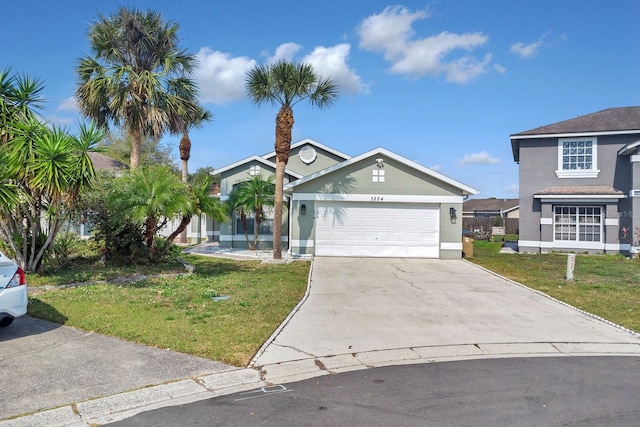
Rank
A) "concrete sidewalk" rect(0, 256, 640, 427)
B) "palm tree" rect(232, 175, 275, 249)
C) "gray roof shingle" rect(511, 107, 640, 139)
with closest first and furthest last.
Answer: "concrete sidewalk" rect(0, 256, 640, 427)
"palm tree" rect(232, 175, 275, 249)
"gray roof shingle" rect(511, 107, 640, 139)

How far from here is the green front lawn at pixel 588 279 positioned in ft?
31.3

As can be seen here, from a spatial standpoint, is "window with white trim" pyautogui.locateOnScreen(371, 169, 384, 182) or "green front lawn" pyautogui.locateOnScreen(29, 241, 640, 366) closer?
"green front lawn" pyautogui.locateOnScreen(29, 241, 640, 366)

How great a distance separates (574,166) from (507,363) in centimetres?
1937

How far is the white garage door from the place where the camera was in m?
18.9

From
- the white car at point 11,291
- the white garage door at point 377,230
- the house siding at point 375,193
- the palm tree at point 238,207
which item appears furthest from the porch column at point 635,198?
the white car at point 11,291

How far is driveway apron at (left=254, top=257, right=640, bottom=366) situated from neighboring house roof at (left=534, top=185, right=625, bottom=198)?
34.6 ft

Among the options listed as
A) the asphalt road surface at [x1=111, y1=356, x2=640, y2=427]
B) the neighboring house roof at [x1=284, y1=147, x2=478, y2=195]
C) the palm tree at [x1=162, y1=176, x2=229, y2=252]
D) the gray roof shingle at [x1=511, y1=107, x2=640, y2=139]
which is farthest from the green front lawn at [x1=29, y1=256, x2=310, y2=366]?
the gray roof shingle at [x1=511, y1=107, x2=640, y2=139]

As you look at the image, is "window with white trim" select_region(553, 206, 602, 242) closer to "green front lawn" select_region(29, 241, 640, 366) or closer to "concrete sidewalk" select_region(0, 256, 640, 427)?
"green front lawn" select_region(29, 241, 640, 366)

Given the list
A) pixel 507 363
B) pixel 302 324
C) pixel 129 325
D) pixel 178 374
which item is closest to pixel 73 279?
pixel 129 325

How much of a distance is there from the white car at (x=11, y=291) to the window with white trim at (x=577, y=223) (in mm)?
21776

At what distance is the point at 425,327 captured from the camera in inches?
310

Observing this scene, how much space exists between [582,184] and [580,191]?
27.9 inches

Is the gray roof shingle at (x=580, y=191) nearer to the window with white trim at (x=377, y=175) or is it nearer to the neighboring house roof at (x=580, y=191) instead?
the neighboring house roof at (x=580, y=191)

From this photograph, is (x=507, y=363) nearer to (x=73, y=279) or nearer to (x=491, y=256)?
(x=73, y=279)
